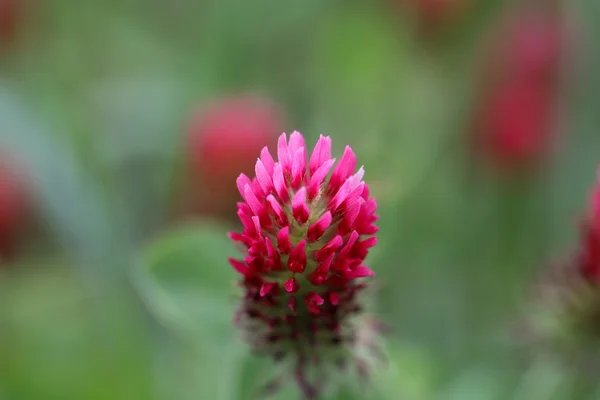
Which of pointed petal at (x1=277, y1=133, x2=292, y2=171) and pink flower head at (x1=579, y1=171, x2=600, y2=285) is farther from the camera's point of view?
pink flower head at (x1=579, y1=171, x2=600, y2=285)

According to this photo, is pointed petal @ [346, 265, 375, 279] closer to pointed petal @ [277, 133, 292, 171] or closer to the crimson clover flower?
pointed petal @ [277, 133, 292, 171]

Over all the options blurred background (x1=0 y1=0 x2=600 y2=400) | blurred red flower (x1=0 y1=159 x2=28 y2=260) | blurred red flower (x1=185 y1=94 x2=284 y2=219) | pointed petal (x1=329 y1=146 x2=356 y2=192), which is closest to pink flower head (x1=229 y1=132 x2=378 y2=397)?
pointed petal (x1=329 y1=146 x2=356 y2=192)

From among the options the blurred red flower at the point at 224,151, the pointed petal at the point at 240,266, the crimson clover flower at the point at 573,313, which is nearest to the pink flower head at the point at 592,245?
the crimson clover flower at the point at 573,313

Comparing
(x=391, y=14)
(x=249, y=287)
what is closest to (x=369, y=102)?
(x=391, y=14)

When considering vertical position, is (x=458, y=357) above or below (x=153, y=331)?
below

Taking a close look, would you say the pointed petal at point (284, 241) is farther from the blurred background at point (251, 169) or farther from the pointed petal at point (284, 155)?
the blurred background at point (251, 169)

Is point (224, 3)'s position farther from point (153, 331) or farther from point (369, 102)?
point (153, 331)
